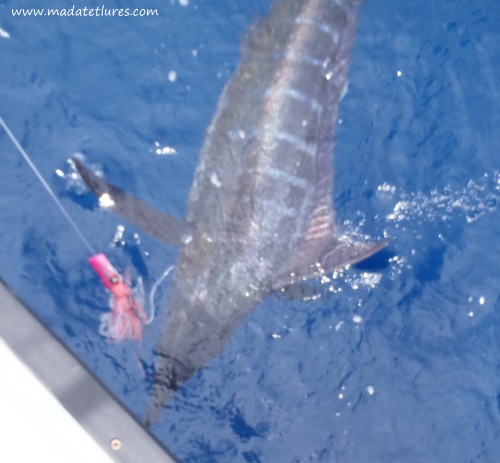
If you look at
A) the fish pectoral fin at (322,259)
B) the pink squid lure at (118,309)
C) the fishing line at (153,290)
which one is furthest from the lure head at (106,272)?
the fish pectoral fin at (322,259)

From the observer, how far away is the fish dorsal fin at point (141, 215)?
5035 millimetres

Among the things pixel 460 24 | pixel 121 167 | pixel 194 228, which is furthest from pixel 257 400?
pixel 460 24

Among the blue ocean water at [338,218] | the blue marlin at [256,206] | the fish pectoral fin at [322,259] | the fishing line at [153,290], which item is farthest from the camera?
the blue ocean water at [338,218]

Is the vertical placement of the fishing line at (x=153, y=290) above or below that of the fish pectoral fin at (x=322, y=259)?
above

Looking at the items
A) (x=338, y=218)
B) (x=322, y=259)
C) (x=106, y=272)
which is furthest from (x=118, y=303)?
(x=338, y=218)

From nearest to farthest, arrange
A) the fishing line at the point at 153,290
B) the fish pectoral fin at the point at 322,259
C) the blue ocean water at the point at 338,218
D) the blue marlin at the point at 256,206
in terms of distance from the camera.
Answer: the blue marlin at the point at 256,206
the fish pectoral fin at the point at 322,259
the fishing line at the point at 153,290
the blue ocean water at the point at 338,218

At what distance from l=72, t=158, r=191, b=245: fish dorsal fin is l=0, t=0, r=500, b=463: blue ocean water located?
0.37 m

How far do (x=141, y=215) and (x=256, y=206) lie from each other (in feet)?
2.88

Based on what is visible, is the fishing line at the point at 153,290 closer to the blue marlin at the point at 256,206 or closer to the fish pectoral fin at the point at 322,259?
the blue marlin at the point at 256,206

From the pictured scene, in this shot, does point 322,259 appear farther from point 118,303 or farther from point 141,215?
point 118,303

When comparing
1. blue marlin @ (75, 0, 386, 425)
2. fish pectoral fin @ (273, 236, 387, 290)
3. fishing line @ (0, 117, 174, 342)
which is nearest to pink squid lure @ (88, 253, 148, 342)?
fishing line @ (0, 117, 174, 342)

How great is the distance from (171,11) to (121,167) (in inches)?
59.8

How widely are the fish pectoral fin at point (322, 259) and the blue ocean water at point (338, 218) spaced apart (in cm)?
41

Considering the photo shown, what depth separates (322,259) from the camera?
16.6 feet
